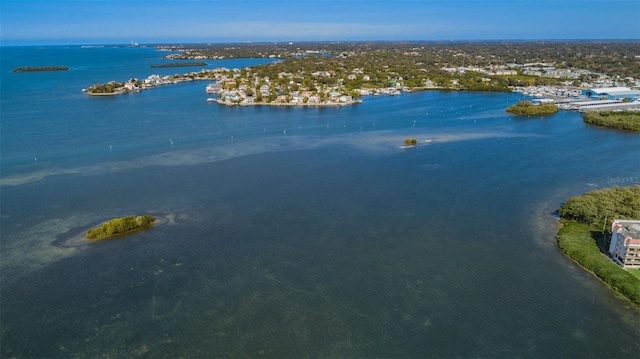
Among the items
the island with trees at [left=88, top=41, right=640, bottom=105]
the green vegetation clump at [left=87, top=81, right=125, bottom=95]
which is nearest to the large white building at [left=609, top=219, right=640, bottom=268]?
the island with trees at [left=88, top=41, right=640, bottom=105]

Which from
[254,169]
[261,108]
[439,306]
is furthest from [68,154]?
[439,306]

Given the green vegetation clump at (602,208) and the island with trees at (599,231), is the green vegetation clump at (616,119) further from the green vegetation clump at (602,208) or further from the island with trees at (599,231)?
the green vegetation clump at (602,208)

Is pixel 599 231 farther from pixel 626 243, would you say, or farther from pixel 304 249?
pixel 304 249

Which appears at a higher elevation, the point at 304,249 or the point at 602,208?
the point at 602,208

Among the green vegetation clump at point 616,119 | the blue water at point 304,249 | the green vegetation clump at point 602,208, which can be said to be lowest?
the blue water at point 304,249

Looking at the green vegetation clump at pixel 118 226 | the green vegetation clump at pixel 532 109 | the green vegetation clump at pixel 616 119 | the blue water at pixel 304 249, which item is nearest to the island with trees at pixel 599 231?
the blue water at pixel 304 249

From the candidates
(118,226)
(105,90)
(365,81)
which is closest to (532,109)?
(365,81)
